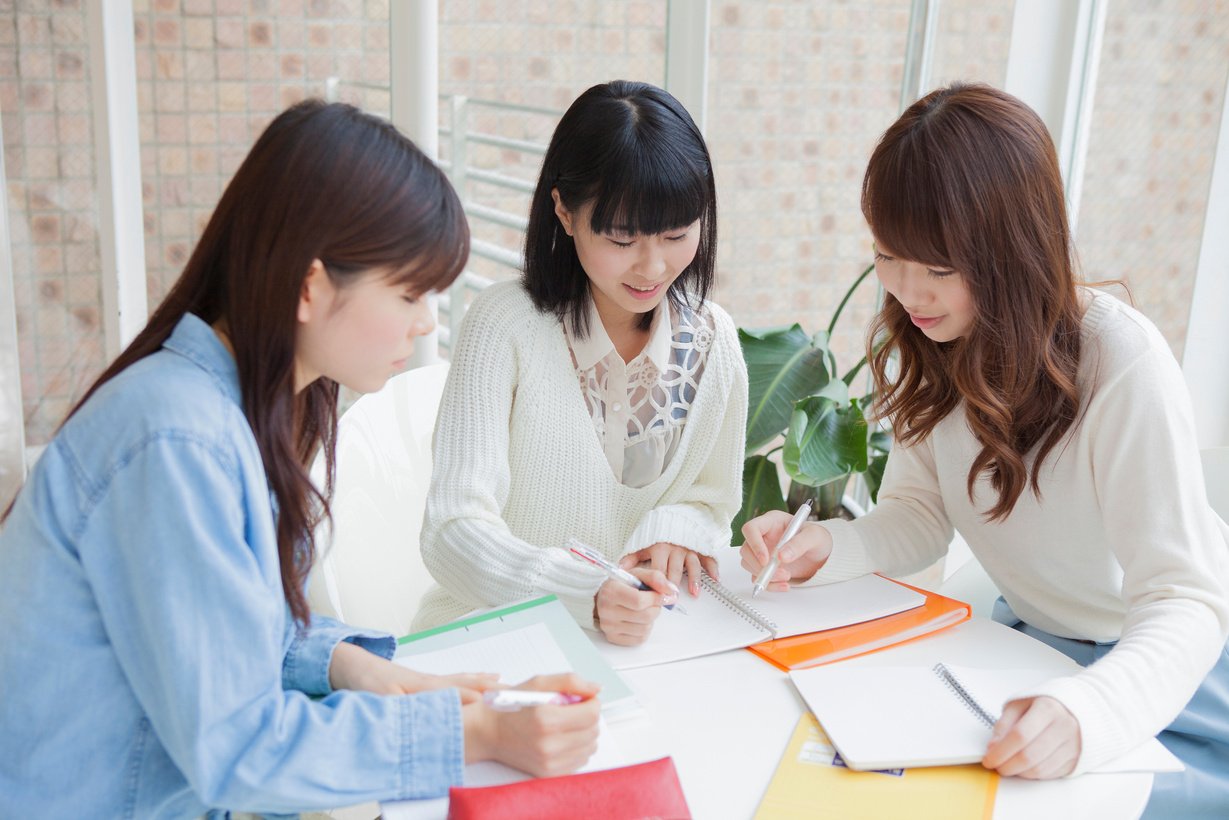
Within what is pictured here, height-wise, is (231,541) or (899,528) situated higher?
(231,541)

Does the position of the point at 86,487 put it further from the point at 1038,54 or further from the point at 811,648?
the point at 1038,54

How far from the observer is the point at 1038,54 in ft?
7.95

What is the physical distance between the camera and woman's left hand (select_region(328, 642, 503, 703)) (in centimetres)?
102

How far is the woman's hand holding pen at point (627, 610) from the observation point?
1201 millimetres

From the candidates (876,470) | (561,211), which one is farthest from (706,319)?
(876,470)

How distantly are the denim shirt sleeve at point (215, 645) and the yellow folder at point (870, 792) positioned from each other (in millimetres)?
298

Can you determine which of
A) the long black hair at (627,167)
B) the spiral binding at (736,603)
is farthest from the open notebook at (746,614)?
the long black hair at (627,167)

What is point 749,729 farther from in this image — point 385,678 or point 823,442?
point 823,442

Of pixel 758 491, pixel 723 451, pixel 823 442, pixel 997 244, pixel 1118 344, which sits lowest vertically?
pixel 758 491

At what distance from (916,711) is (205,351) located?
738mm

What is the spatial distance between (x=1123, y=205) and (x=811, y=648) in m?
1.99

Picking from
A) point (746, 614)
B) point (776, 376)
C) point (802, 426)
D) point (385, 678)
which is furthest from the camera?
point (776, 376)

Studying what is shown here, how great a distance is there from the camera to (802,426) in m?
1.93

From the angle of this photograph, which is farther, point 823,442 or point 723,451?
point 823,442
